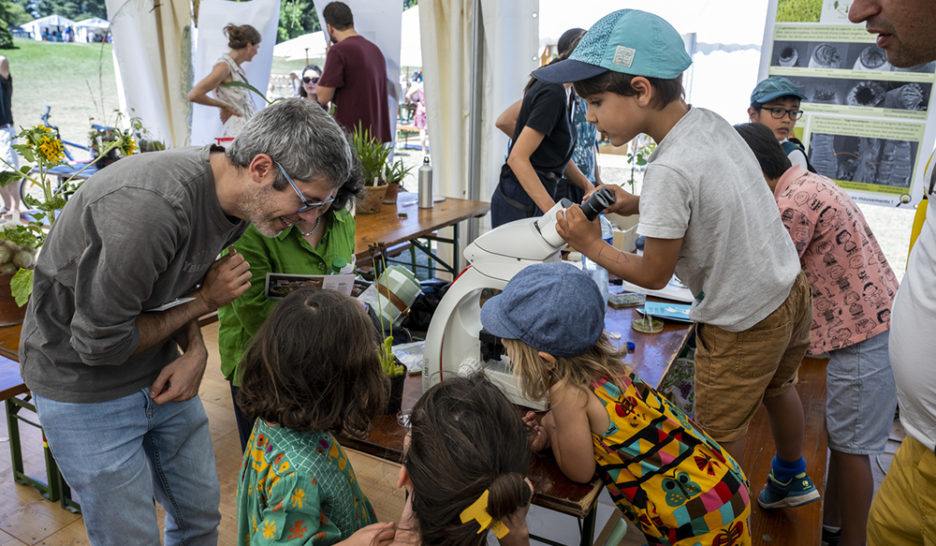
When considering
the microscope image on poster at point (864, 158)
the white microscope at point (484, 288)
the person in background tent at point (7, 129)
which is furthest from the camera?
the person in background tent at point (7, 129)

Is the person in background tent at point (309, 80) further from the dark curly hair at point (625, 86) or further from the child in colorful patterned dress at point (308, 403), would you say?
the child in colorful patterned dress at point (308, 403)

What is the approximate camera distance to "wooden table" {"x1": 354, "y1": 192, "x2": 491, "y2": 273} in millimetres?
2857

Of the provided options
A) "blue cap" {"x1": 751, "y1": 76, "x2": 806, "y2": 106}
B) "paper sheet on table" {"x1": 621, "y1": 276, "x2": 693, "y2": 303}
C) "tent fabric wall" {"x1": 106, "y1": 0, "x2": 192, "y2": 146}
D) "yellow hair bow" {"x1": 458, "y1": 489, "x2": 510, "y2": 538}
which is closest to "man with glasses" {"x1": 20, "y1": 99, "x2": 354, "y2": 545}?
"yellow hair bow" {"x1": 458, "y1": 489, "x2": 510, "y2": 538}

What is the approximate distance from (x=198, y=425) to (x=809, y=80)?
3.55 m

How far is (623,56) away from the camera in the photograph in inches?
55.6

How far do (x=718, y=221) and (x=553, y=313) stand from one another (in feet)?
1.68

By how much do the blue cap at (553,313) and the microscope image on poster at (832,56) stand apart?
9.58 feet

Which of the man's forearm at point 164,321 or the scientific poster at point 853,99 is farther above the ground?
the scientific poster at point 853,99

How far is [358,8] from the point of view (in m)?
4.65

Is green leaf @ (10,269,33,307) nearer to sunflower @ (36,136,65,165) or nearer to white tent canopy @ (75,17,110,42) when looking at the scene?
sunflower @ (36,136,65,165)

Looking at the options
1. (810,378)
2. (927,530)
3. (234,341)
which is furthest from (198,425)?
(810,378)

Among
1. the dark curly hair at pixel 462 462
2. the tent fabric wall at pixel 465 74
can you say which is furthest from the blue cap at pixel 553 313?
the tent fabric wall at pixel 465 74

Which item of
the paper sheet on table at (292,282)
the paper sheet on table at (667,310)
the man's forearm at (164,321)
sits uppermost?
the paper sheet on table at (292,282)

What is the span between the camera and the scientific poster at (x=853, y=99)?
3291 mm
